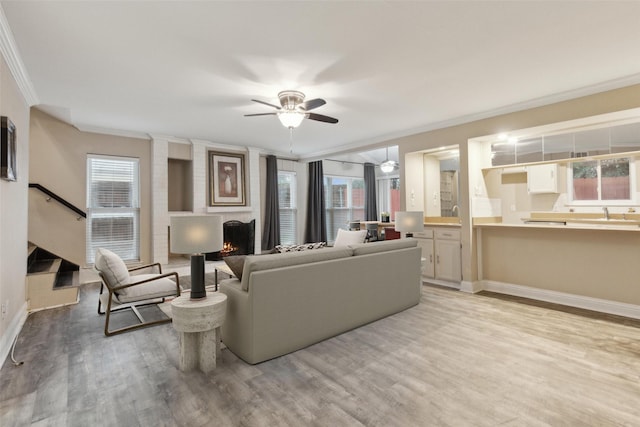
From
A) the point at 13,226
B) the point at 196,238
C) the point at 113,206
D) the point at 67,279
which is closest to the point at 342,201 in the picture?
the point at 113,206

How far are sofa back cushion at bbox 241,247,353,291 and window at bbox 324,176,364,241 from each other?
237 inches

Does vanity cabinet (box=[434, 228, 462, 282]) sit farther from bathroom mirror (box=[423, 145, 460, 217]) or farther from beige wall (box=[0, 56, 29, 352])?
beige wall (box=[0, 56, 29, 352])

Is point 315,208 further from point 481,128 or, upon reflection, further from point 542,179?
point 542,179

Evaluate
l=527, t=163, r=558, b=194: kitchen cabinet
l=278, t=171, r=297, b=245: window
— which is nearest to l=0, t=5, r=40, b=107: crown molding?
l=278, t=171, r=297, b=245: window

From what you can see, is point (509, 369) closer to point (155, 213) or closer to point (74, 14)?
point (74, 14)

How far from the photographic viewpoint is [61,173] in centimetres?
491

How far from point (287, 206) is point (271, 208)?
0.68m

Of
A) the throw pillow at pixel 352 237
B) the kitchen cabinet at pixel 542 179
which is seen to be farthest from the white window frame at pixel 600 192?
the throw pillow at pixel 352 237

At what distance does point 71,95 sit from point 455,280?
18.9 feet

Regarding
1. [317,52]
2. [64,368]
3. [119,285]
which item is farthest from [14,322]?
[317,52]

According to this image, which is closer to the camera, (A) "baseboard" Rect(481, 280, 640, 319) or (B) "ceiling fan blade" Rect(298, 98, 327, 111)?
(B) "ceiling fan blade" Rect(298, 98, 327, 111)

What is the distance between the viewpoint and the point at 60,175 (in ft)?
16.1

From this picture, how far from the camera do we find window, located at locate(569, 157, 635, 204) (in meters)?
4.25

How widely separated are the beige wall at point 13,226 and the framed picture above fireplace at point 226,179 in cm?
298
